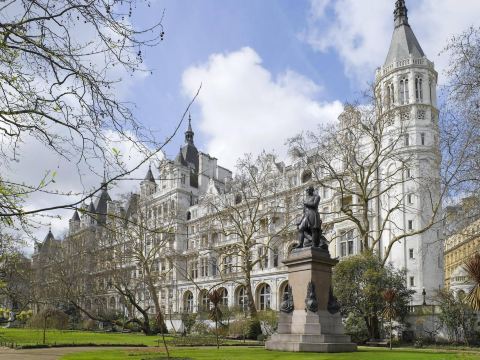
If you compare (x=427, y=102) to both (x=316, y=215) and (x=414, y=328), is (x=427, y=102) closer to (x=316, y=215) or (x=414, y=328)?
(x=414, y=328)

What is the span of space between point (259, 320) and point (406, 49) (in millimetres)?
33211

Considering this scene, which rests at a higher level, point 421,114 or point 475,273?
point 421,114

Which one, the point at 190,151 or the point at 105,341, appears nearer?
the point at 105,341

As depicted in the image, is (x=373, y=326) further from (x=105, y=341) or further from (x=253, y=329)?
(x=105, y=341)

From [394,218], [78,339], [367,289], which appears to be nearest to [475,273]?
[367,289]

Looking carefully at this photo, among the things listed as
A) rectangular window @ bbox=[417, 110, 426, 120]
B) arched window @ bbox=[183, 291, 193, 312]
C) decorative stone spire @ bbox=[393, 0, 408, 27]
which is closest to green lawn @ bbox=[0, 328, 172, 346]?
rectangular window @ bbox=[417, 110, 426, 120]

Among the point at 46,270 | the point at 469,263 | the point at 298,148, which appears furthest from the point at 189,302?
the point at 469,263

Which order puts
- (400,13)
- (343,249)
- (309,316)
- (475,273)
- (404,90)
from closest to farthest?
(309,316), (475,273), (404,90), (343,249), (400,13)

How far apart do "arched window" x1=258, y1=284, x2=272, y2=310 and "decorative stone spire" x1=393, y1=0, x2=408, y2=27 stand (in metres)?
33.4

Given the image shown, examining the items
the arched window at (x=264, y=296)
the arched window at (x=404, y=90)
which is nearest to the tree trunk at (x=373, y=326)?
the arched window at (x=404, y=90)

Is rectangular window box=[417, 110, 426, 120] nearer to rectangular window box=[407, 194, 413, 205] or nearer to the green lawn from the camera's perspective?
rectangular window box=[407, 194, 413, 205]

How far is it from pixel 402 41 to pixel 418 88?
6.61 m

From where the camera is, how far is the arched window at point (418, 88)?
5159 cm

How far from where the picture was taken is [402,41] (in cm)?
5525
